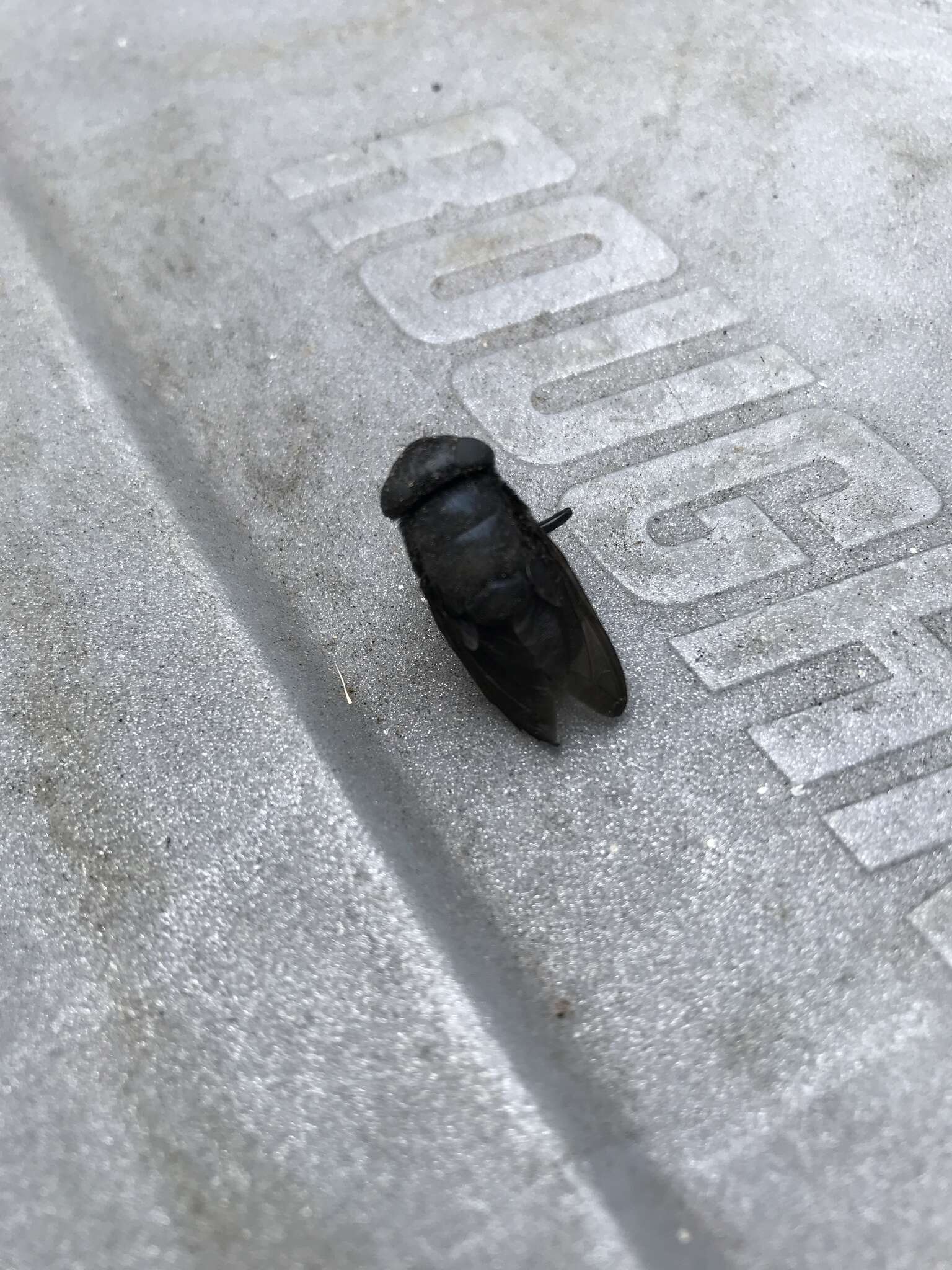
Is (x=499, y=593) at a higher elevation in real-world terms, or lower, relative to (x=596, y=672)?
higher

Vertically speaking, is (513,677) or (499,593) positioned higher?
(499,593)

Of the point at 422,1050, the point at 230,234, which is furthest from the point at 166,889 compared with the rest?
the point at 230,234

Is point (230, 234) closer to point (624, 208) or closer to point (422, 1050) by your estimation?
point (624, 208)
